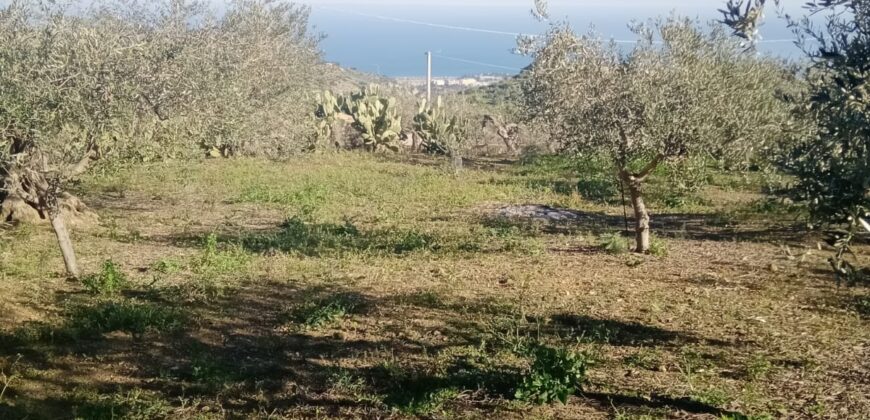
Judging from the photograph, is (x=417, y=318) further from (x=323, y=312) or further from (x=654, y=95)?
(x=654, y=95)

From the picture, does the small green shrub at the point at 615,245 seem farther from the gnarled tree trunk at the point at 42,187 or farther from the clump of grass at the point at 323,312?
the gnarled tree trunk at the point at 42,187

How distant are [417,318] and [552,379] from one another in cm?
293

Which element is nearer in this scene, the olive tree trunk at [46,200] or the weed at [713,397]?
the weed at [713,397]

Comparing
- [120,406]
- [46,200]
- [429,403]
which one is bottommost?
[120,406]

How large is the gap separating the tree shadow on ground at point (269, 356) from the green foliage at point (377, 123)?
21.7 metres

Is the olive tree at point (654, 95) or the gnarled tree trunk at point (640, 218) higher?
the olive tree at point (654, 95)

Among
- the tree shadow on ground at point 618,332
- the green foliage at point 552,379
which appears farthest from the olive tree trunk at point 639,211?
the green foliage at point 552,379

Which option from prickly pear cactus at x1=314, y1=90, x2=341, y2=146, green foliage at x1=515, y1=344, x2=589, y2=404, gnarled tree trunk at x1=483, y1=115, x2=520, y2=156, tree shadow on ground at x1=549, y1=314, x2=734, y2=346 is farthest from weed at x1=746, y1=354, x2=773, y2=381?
gnarled tree trunk at x1=483, y1=115, x2=520, y2=156

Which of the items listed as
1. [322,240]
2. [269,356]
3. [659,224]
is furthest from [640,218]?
[269,356]

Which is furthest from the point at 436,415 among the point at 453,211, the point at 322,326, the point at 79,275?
the point at 453,211

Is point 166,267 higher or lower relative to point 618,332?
higher

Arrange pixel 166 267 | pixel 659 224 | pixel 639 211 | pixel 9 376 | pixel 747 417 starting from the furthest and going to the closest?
1. pixel 659 224
2. pixel 639 211
3. pixel 166 267
4. pixel 9 376
5. pixel 747 417

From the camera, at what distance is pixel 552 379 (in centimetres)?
649

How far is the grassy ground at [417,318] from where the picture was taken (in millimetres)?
6738
